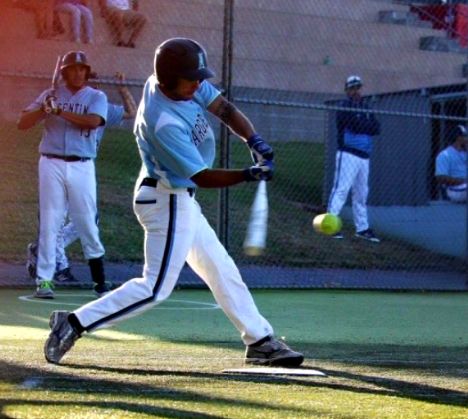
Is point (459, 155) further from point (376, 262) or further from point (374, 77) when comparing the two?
point (374, 77)

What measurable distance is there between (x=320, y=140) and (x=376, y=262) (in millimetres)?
3793

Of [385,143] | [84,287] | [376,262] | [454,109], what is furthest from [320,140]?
[84,287]

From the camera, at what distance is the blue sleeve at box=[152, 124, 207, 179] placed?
6.45 metres

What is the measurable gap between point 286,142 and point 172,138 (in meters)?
12.9

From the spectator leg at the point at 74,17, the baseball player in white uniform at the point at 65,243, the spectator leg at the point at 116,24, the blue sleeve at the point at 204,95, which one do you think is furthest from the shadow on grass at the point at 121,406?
the spectator leg at the point at 116,24

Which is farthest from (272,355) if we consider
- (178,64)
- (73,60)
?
(73,60)

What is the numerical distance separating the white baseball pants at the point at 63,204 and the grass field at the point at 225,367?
19.3 inches

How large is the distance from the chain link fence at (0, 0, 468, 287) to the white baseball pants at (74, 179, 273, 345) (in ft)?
17.3

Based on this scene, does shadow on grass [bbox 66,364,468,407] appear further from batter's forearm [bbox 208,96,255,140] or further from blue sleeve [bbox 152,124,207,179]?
batter's forearm [bbox 208,96,255,140]

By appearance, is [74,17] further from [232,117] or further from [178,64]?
[178,64]

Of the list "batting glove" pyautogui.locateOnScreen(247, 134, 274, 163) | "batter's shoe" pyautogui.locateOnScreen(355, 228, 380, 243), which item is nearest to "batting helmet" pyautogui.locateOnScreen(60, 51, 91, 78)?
"batting glove" pyautogui.locateOnScreen(247, 134, 274, 163)

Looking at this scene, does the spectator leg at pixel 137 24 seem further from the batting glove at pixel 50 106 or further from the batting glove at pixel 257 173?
the batting glove at pixel 257 173

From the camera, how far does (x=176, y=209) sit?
670 cm

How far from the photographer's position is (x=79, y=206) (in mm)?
10516
